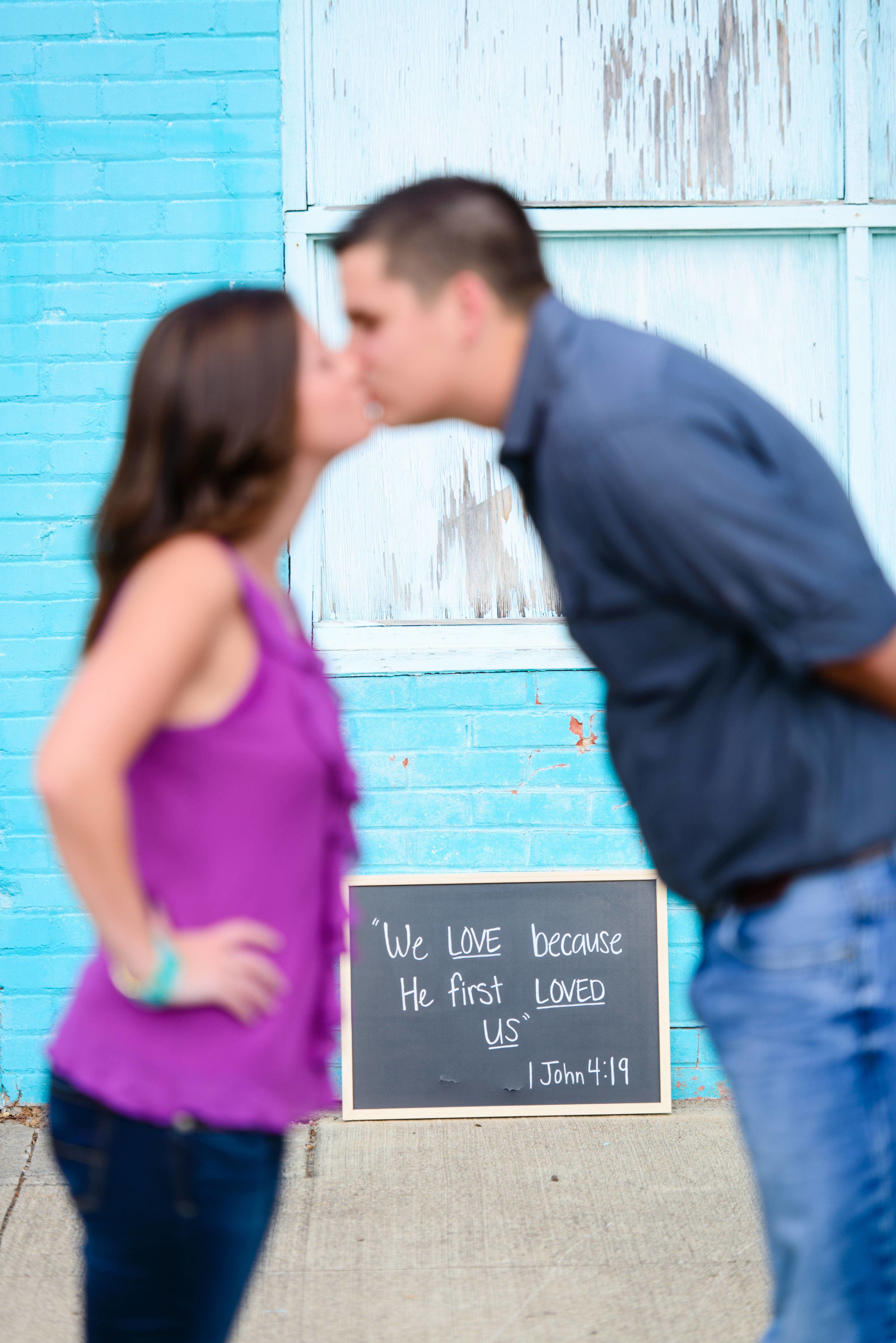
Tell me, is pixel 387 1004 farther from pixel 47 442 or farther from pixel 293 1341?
pixel 47 442

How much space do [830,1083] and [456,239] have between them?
1149mm

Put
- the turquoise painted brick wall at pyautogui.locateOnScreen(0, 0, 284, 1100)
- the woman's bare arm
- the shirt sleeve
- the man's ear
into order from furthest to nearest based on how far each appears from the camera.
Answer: the turquoise painted brick wall at pyautogui.locateOnScreen(0, 0, 284, 1100), the man's ear, the shirt sleeve, the woman's bare arm

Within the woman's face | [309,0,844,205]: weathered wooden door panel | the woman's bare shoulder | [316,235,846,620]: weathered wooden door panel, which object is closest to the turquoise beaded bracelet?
the woman's bare shoulder

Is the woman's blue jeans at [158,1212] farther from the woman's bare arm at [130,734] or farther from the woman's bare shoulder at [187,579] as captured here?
the woman's bare shoulder at [187,579]

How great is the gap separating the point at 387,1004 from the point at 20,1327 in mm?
1247

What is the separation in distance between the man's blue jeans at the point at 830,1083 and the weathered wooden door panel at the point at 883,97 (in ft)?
9.15

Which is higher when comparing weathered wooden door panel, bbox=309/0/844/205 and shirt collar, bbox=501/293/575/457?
weathered wooden door panel, bbox=309/0/844/205

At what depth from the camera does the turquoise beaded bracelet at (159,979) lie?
127cm

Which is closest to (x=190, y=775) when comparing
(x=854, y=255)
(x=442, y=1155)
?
(x=442, y=1155)

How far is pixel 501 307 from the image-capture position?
162 cm

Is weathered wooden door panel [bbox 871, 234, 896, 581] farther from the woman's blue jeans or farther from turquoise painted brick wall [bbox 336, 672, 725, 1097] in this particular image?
the woman's blue jeans

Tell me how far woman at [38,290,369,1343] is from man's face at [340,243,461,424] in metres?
0.23

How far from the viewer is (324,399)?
4.74 ft

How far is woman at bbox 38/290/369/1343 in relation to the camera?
4.05ft
